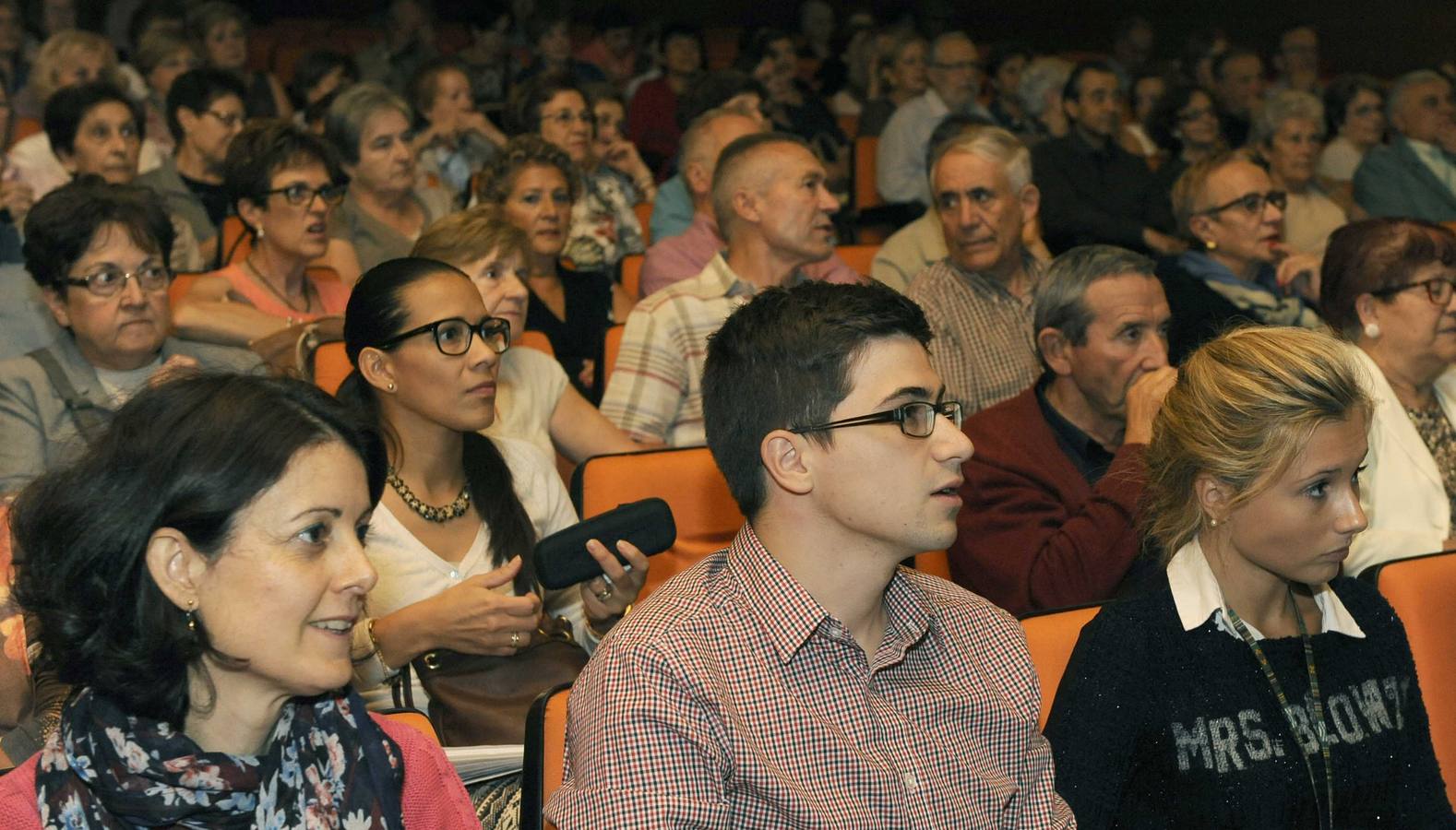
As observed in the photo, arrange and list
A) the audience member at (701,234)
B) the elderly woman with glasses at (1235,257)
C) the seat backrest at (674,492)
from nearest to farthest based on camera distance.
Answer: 1. the seat backrest at (674,492)
2. the elderly woman with glasses at (1235,257)
3. the audience member at (701,234)

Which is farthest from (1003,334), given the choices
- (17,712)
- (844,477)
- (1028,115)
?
(1028,115)

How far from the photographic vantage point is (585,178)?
531cm

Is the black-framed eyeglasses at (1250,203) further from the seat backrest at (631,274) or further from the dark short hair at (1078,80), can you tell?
the dark short hair at (1078,80)

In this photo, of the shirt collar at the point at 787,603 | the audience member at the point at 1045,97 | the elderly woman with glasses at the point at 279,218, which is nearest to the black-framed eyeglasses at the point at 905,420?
the shirt collar at the point at 787,603

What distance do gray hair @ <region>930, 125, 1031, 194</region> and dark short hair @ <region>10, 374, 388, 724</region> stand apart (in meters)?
2.83

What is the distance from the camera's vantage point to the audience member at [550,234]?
13.8 ft

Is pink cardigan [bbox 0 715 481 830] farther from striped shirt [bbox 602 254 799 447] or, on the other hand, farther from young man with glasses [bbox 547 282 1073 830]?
striped shirt [bbox 602 254 799 447]

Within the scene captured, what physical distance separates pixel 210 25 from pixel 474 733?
217 inches

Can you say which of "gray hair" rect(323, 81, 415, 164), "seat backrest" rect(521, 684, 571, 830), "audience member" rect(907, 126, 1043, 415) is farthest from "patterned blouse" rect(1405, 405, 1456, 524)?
"gray hair" rect(323, 81, 415, 164)

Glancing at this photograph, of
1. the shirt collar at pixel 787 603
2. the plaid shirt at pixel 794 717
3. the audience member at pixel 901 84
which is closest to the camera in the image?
the plaid shirt at pixel 794 717

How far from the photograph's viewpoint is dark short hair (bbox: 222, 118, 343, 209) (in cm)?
387

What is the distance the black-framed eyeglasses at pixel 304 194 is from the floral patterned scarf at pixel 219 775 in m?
2.46

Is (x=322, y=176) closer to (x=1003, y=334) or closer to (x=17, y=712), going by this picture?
(x=1003, y=334)

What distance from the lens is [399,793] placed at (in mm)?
1571
